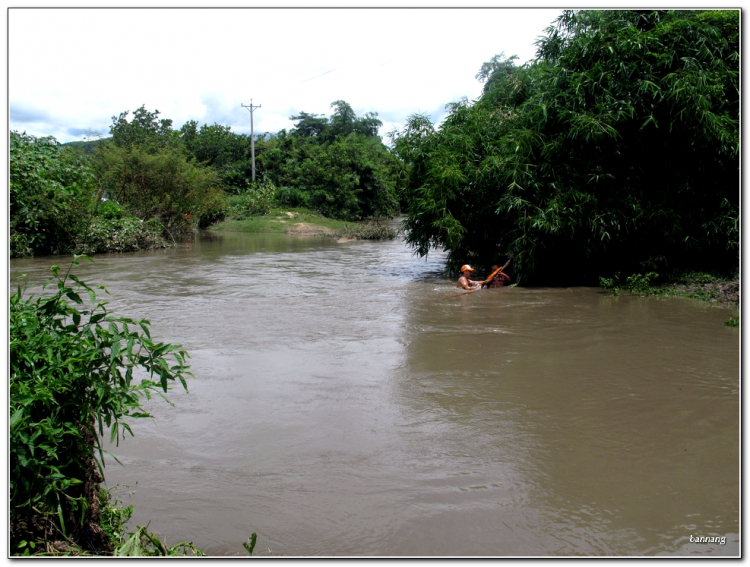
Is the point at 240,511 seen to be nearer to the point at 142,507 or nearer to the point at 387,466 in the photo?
the point at 142,507

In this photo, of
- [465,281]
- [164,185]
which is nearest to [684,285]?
[465,281]

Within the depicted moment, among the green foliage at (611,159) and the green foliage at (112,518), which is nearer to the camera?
the green foliage at (112,518)

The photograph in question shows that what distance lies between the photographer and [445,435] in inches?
193

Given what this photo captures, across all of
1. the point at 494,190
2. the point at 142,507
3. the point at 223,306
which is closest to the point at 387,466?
the point at 142,507

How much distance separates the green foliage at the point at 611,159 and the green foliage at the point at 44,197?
449 inches

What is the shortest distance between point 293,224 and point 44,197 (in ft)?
54.2

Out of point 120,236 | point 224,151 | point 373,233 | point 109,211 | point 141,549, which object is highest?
point 224,151

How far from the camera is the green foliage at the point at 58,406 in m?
2.66

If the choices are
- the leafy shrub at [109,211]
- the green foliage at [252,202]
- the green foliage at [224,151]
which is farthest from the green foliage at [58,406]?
the green foliage at [224,151]

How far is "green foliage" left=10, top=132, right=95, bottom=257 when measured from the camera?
17.6 m

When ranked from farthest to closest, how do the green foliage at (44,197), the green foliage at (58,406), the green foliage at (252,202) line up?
1. the green foliage at (252,202)
2. the green foliage at (44,197)
3. the green foliage at (58,406)

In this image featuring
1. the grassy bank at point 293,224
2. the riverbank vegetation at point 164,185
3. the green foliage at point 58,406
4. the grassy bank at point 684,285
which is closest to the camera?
the green foliage at point 58,406

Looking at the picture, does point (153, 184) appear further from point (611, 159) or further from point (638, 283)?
point (638, 283)

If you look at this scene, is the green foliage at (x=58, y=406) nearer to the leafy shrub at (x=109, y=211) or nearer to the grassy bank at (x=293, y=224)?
the leafy shrub at (x=109, y=211)
